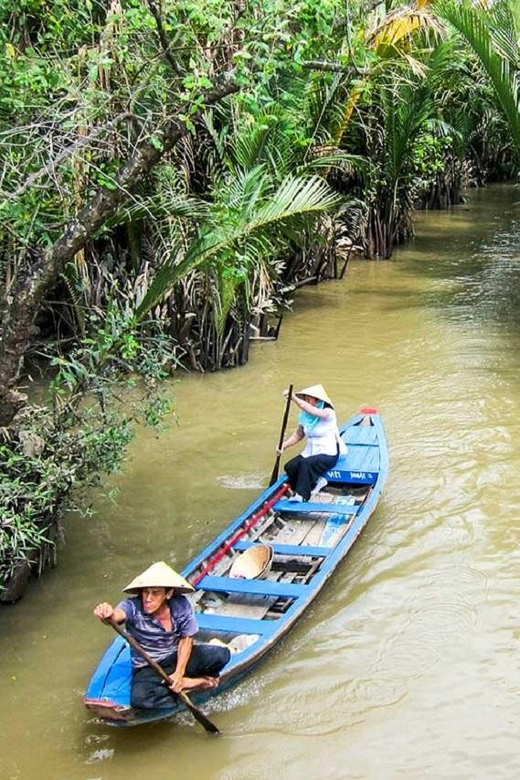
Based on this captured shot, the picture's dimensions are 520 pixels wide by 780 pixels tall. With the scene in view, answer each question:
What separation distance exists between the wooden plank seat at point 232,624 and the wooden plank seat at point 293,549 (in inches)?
31.5

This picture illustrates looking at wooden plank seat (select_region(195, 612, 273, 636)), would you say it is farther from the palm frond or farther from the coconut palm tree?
the coconut palm tree

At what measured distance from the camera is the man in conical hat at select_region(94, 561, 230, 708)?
3801mm

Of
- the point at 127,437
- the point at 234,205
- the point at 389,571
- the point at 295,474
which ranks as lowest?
the point at 389,571

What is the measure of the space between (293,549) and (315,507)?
60cm

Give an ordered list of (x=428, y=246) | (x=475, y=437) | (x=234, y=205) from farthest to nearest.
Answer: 1. (x=428, y=246)
2. (x=234, y=205)
3. (x=475, y=437)

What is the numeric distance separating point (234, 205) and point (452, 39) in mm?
5277

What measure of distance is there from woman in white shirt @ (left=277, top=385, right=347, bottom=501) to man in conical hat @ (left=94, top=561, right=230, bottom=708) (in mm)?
2061

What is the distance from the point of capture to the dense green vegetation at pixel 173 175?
458 cm

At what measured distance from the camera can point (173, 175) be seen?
864cm

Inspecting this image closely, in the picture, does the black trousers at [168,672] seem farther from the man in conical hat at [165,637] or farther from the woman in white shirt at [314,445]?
the woman in white shirt at [314,445]

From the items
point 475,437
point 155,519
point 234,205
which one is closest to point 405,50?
point 234,205

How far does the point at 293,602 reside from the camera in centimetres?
459

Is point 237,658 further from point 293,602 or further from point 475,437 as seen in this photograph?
point 475,437

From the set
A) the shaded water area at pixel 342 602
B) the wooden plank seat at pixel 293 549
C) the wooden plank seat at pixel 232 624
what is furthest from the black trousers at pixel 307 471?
the wooden plank seat at pixel 232 624
